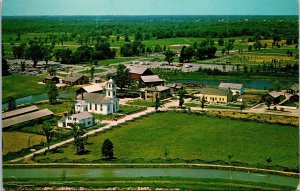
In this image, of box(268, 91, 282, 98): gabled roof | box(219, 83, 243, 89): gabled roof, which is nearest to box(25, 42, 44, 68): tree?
box(219, 83, 243, 89): gabled roof

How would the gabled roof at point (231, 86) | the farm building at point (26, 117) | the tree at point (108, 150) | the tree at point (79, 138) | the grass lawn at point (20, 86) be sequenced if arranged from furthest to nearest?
1. the gabled roof at point (231, 86)
2. the grass lawn at point (20, 86)
3. the farm building at point (26, 117)
4. the tree at point (79, 138)
5. the tree at point (108, 150)

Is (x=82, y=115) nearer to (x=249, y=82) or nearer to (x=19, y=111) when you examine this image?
(x=19, y=111)

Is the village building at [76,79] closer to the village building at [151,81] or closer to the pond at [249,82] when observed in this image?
the village building at [151,81]

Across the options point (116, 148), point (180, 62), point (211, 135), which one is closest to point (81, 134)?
point (116, 148)

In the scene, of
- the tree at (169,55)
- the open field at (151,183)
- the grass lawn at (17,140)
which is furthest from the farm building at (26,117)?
the tree at (169,55)

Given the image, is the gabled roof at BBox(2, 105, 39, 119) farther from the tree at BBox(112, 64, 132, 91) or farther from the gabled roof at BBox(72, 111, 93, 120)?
the tree at BBox(112, 64, 132, 91)


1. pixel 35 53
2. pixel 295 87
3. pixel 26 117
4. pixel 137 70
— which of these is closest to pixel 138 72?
pixel 137 70

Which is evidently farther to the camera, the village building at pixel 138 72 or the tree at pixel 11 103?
the village building at pixel 138 72
